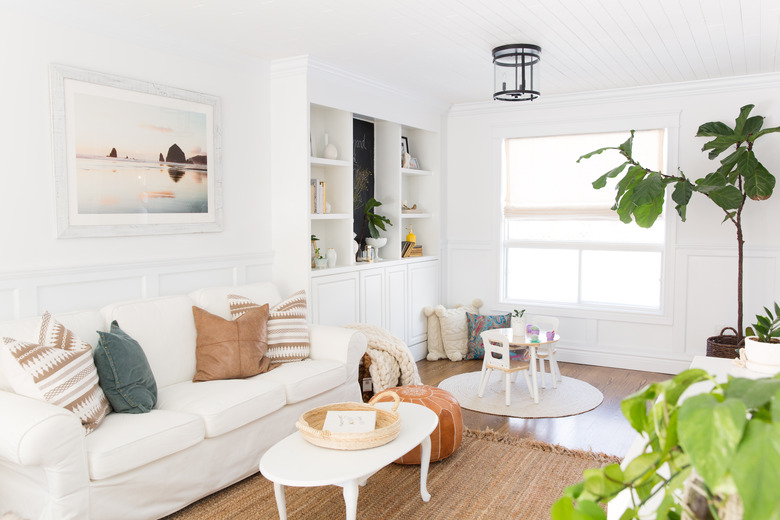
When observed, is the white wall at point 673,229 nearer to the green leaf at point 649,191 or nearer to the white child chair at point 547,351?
the green leaf at point 649,191

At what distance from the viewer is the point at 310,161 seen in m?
4.57

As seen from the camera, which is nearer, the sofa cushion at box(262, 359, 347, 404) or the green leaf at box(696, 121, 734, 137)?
the sofa cushion at box(262, 359, 347, 404)

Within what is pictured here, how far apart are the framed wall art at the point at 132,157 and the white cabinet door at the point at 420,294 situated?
86.1 inches

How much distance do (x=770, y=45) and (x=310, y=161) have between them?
10.3 feet

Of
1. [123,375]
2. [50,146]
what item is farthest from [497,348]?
[50,146]

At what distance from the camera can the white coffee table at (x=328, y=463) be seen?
2365mm

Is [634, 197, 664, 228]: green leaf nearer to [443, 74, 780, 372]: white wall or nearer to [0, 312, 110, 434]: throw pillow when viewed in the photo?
[443, 74, 780, 372]: white wall

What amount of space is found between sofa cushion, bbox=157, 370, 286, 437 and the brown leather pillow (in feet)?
0.23

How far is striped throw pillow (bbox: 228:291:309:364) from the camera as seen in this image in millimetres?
3871

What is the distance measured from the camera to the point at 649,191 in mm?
4570

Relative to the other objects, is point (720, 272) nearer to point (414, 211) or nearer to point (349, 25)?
point (414, 211)

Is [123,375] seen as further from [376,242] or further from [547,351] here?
[547,351]

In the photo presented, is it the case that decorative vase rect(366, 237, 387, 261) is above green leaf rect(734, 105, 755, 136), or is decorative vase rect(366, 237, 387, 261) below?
below

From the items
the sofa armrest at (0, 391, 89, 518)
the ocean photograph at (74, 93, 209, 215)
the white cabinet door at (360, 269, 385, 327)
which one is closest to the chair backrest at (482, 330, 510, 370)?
the white cabinet door at (360, 269, 385, 327)
